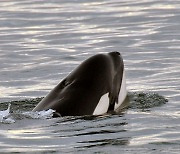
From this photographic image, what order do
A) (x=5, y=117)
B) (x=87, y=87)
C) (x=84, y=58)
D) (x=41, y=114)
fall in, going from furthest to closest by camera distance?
1. (x=84, y=58)
2. (x=87, y=87)
3. (x=5, y=117)
4. (x=41, y=114)

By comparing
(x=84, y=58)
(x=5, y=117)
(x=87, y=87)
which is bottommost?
(x=84, y=58)

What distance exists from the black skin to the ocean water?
0.20 metres

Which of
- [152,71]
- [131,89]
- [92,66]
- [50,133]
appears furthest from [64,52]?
[50,133]

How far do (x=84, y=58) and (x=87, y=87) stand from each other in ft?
19.2

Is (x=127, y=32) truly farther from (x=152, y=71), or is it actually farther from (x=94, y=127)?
(x=94, y=127)

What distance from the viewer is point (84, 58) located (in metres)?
A: 18.0

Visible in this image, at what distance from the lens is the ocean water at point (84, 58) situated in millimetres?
10812

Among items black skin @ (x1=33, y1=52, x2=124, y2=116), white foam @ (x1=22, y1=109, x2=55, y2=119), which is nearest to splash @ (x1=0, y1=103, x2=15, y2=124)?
white foam @ (x1=22, y1=109, x2=55, y2=119)

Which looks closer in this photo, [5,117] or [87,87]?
[5,117]

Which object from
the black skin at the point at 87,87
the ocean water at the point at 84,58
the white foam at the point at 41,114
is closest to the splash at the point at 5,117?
the ocean water at the point at 84,58

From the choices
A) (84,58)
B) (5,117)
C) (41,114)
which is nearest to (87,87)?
(41,114)

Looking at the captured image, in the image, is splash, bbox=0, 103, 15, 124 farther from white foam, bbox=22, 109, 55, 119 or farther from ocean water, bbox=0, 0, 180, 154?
white foam, bbox=22, 109, 55, 119

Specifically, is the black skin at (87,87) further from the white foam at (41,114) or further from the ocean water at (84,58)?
the ocean water at (84,58)

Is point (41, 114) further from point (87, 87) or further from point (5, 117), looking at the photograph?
point (87, 87)
